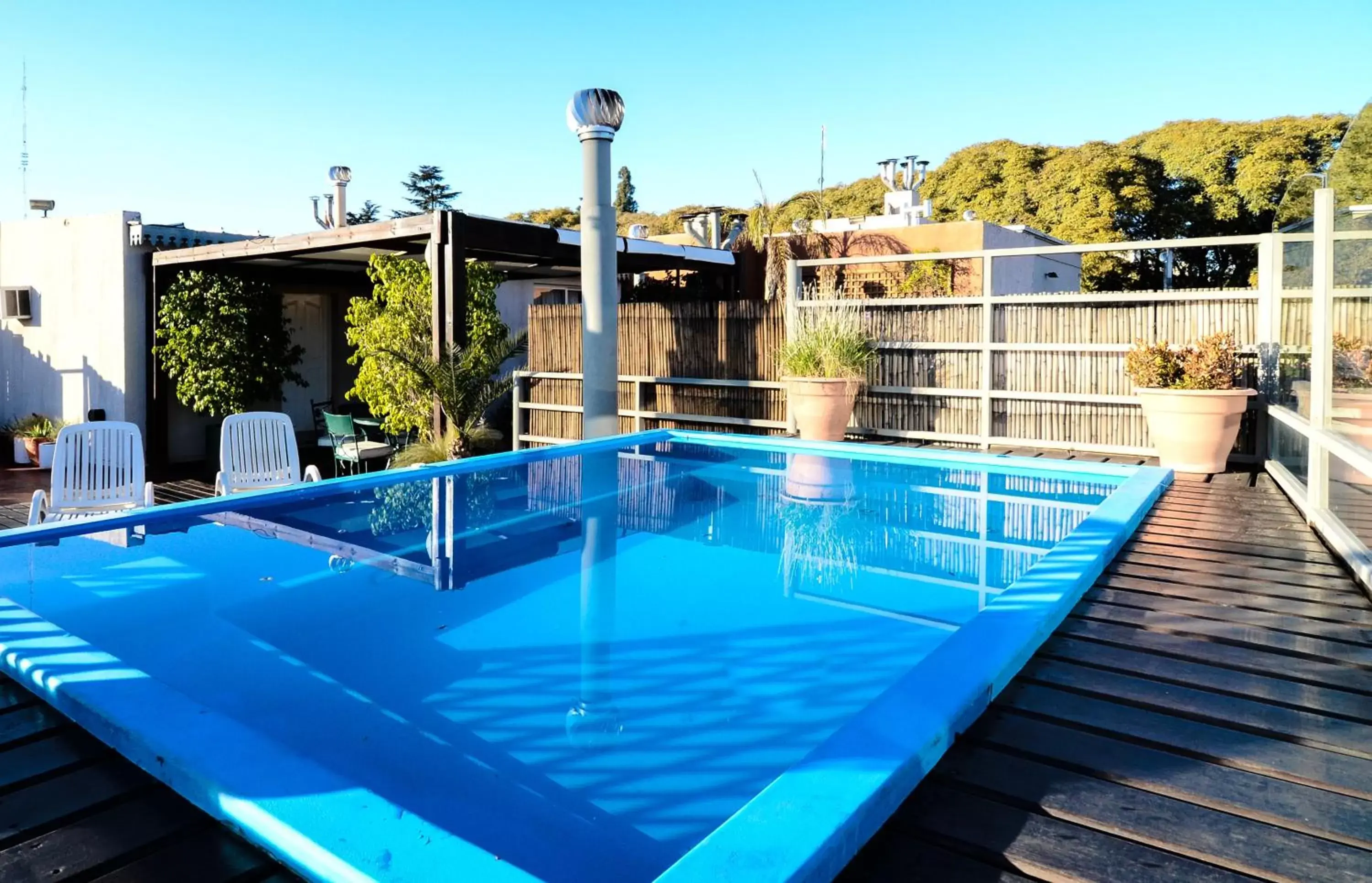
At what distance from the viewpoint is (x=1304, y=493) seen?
4516 mm

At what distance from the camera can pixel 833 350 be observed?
25.6 ft

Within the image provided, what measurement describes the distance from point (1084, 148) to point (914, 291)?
73.6 feet

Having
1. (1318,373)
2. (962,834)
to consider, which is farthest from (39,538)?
(1318,373)

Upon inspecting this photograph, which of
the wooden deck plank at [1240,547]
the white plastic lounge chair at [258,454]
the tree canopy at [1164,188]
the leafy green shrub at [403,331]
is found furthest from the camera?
the tree canopy at [1164,188]

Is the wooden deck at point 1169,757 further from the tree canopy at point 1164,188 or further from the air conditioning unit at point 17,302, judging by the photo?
the tree canopy at point 1164,188

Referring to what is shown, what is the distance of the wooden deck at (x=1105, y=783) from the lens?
1.48 m

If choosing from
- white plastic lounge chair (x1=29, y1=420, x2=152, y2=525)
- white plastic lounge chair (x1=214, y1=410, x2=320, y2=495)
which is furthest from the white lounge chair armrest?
white plastic lounge chair (x1=214, y1=410, x2=320, y2=495)

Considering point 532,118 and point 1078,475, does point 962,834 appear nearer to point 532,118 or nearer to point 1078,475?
point 1078,475

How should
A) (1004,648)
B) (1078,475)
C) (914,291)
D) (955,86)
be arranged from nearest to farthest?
(1004,648), (1078,475), (914,291), (955,86)

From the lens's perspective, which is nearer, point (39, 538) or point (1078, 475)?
point (39, 538)

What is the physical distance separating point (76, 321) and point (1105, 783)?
1253 cm

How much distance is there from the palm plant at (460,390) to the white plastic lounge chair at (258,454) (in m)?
1.71

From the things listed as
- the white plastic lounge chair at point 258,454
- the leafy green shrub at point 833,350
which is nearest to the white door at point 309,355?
the white plastic lounge chair at point 258,454

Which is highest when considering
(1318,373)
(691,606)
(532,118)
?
(532,118)
